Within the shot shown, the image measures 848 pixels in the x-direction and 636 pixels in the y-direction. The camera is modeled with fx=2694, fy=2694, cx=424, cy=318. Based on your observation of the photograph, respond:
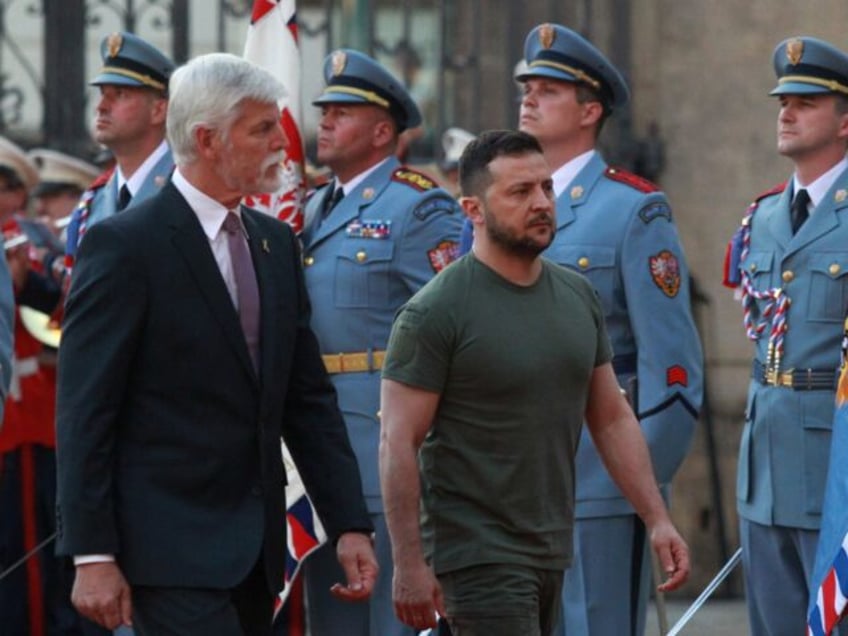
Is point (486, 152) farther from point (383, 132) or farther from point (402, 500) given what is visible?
point (383, 132)

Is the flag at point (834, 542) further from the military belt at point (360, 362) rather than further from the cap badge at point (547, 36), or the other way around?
the military belt at point (360, 362)

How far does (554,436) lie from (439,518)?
329mm

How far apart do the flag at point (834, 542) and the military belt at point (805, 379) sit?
27 cm

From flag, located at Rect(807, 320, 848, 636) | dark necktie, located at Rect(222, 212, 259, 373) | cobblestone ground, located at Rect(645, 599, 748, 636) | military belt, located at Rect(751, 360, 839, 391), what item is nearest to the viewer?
dark necktie, located at Rect(222, 212, 259, 373)

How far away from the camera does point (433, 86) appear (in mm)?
12938

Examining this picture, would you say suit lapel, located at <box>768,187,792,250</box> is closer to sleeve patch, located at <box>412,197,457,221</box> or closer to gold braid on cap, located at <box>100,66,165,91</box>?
sleeve patch, located at <box>412,197,457,221</box>

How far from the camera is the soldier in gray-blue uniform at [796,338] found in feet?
25.2

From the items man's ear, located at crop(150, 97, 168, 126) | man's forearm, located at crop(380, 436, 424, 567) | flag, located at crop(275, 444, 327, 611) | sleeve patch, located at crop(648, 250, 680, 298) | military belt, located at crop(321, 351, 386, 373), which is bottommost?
flag, located at crop(275, 444, 327, 611)

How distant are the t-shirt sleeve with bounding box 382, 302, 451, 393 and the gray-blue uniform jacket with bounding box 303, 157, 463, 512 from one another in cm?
212

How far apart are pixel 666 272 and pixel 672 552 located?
1.61 meters

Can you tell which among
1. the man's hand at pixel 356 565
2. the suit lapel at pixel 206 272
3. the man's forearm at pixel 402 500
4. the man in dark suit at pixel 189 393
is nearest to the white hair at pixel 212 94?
the man in dark suit at pixel 189 393

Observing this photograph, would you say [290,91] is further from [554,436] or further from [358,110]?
[554,436]

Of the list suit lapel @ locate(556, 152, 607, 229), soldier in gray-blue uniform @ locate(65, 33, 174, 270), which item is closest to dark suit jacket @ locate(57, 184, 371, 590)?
suit lapel @ locate(556, 152, 607, 229)

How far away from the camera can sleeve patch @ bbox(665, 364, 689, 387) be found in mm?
7766
